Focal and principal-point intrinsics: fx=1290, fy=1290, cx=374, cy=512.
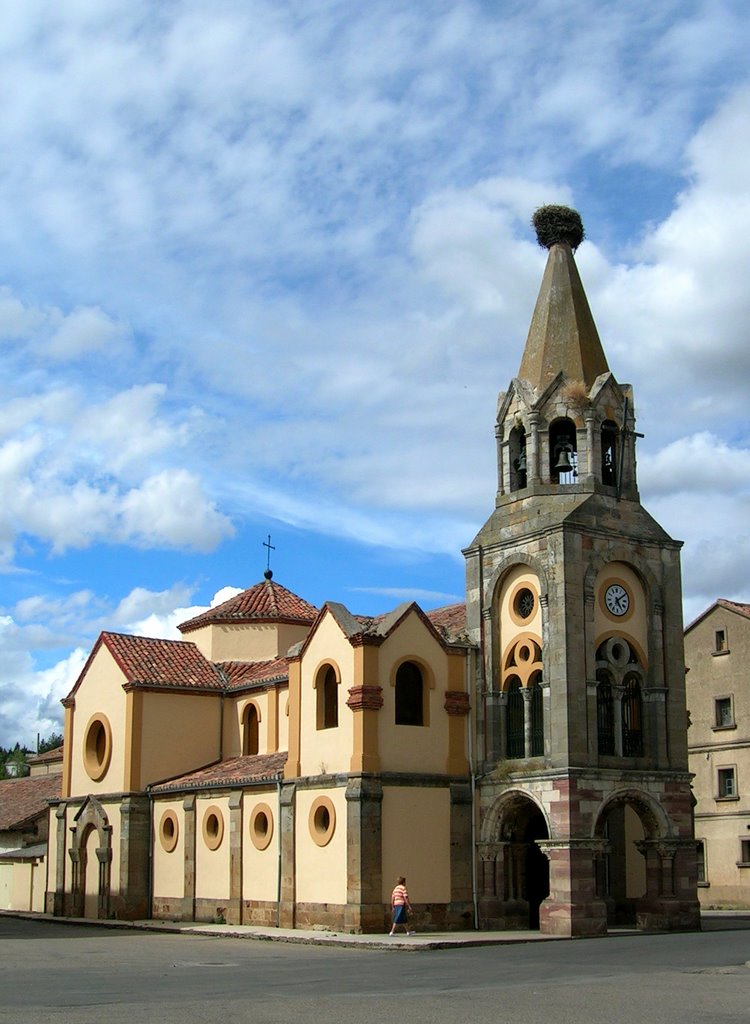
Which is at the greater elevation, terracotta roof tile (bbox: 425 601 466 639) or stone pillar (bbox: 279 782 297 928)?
terracotta roof tile (bbox: 425 601 466 639)

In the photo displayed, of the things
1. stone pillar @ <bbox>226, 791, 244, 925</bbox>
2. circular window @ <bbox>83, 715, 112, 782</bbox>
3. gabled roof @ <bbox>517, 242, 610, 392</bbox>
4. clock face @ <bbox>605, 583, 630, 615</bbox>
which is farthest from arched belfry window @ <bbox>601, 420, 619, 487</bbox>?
circular window @ <bbox>83, 715, 112, 782</bbox>

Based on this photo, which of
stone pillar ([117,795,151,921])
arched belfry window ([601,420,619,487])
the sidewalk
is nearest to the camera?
the sidewalk

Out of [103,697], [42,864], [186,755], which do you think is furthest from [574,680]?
[42,864]

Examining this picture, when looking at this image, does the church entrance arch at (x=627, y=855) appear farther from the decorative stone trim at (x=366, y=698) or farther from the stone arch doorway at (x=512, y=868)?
the decorative stone trim at (x=366, y=698)

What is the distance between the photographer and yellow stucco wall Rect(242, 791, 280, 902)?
3866cm

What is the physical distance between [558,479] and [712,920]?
15496 mm

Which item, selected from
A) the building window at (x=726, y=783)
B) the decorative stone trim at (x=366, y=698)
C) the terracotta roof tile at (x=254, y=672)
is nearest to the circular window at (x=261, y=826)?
the terracotta roof tile at (x=254, y=672)

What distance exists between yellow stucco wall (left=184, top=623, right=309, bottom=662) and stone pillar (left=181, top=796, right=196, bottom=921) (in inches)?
291

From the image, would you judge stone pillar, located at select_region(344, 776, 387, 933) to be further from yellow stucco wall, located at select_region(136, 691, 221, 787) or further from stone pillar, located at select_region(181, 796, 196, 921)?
yellow stucco wall, located at select_region(136, 691, 221, 787)

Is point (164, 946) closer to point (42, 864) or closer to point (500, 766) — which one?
point (500, 766)

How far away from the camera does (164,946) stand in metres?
32.6

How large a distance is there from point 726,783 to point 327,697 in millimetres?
23006

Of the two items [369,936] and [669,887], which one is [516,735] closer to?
[669,887]

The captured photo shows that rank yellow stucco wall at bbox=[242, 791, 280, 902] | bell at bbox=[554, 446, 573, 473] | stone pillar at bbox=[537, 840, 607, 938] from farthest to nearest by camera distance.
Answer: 1. bell at bbox=[554, 446, 573, 473]
2. yellow stucco wall at bbox=[242, 791, 280, 902]
3. stone pillar at bbox=[537, 840, 607, 938]
